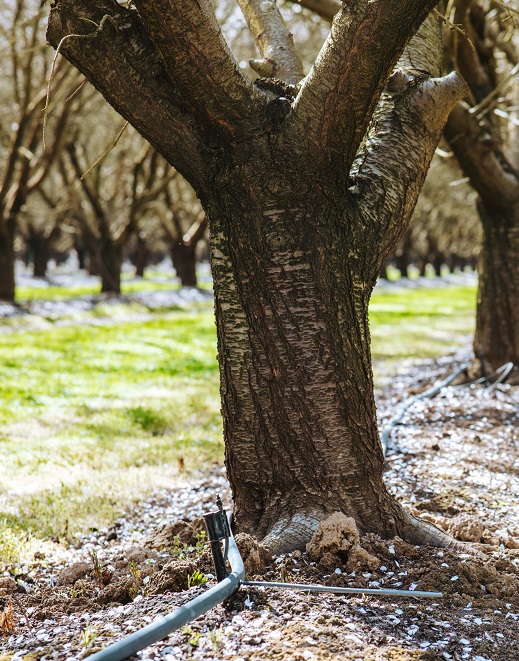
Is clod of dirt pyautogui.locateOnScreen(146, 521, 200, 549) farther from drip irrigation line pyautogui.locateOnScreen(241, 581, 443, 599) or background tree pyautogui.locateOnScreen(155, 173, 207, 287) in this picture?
background tree pyautogui.locateOnScreen(155, 173, 207, 287)

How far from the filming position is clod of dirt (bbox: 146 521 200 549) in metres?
3.66

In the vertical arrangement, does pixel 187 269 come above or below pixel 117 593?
above

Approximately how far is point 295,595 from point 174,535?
1199 millimetres

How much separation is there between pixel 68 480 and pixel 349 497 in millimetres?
2777

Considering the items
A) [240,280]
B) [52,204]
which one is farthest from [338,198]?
[52,204]

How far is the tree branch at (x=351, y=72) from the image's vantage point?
8.93ft

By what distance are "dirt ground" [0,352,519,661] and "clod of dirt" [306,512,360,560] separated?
26mm

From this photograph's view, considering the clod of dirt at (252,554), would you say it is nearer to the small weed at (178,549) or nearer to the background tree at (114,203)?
the small weed at (178,549)

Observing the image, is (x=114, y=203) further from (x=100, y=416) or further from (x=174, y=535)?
(x=174, y=535)

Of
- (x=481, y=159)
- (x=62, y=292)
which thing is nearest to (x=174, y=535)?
(x=481, y=159)

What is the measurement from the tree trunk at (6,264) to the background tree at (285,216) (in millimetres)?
14838

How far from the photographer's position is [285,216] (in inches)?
122

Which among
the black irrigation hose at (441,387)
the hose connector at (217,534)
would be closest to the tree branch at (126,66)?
the hose connector at (217,534)

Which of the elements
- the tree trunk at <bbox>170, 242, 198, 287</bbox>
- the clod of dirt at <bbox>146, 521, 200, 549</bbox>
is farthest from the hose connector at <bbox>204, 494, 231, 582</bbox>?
the tree trunk at <bbox>170, 242, 198, 287</bbox>
